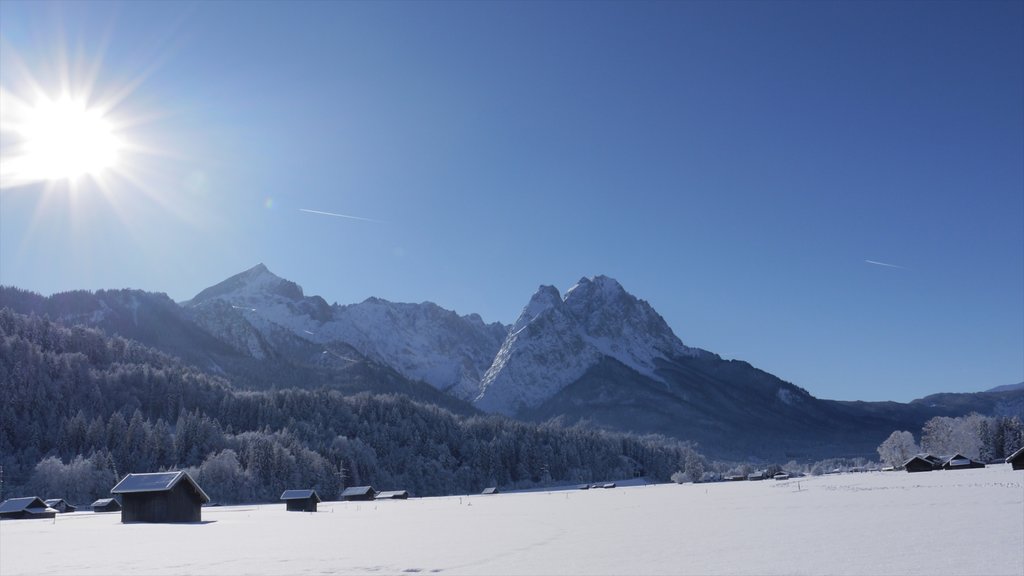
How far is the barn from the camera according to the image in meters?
69.4

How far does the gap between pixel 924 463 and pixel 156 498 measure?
136m

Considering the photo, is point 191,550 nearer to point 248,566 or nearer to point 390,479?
point 248,566

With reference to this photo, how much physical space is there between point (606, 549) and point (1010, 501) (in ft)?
122

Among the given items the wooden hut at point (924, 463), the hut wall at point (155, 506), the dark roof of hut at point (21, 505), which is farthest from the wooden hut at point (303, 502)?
the wooden hut at point (924, 463)

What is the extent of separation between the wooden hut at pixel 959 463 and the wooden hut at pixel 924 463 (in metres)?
1.40

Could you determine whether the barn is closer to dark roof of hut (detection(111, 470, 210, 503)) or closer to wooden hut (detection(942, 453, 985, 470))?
dark roof of hut (detection(111, 470, 210, 503))

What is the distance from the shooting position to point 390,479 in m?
198

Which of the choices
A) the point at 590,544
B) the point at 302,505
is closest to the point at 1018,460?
the point at 590,544

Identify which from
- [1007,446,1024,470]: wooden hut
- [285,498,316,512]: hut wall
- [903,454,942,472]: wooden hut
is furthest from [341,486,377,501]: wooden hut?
[1007,446,1024,470]: wooden hut

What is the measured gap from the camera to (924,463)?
14262 cm

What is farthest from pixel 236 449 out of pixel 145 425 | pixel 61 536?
pixel 61 536

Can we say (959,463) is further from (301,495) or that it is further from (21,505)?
(21,505)

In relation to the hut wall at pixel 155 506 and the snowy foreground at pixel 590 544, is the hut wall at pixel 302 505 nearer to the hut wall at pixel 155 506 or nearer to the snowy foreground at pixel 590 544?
the hut wall at pixel 155 506

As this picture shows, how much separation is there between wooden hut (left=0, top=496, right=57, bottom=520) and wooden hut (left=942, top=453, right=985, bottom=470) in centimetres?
14584
